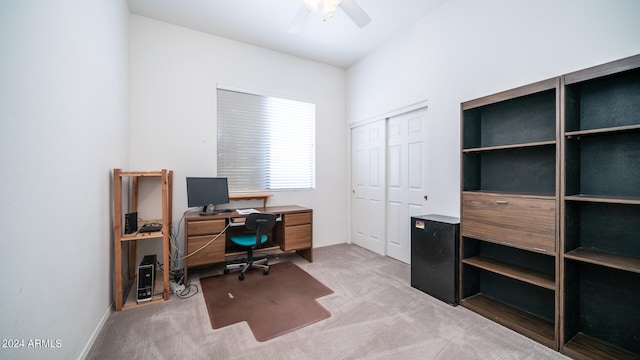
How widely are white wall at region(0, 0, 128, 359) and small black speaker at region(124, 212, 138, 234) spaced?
0.21 metres

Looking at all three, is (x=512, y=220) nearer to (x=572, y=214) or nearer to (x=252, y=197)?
(x=572, y=214)

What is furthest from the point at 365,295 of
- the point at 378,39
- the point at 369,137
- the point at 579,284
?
the point at 378,39

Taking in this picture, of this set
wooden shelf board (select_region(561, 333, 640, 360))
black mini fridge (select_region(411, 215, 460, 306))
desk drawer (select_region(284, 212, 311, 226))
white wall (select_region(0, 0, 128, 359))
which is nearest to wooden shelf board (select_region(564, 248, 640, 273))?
wooden shelf board (select_region(561, 333, 640, 360))

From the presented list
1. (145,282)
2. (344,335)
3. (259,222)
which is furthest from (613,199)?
(145,282)

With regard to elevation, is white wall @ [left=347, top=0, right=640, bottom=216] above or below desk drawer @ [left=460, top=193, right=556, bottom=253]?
above

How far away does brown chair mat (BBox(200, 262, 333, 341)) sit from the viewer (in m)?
2.17

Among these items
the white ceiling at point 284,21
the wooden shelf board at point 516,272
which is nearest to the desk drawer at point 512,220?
the wooden shelf board at point 516,272

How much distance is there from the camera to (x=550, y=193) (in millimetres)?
2068

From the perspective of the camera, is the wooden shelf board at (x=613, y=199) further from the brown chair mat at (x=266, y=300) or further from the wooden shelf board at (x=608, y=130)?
the brown chair mat at (x=266, y=300)

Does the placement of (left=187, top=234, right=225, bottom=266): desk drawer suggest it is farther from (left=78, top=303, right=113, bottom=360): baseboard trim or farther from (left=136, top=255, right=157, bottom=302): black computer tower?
(left=78, top=303, right=113, bottom=360): baseboard trim

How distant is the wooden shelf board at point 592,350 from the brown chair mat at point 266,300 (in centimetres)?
179

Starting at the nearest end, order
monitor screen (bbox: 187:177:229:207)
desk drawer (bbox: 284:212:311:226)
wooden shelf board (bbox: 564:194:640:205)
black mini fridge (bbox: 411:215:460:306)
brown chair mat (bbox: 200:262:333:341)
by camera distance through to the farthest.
Answer: wooden shelf board (bbox: 564:194:640:205)
brown chair mat (bbox: 200:262:333:341)
black mini fridge (bbox: 411:215:460:306)
monitor screen (bbox: 187:177:229:207)
desk drawer (bbox: 284:212:311:226)

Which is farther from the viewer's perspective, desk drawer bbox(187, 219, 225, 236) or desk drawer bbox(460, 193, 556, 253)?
desk drawer bbox(187, 219, 225, 236)

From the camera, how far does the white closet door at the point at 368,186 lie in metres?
4.04
